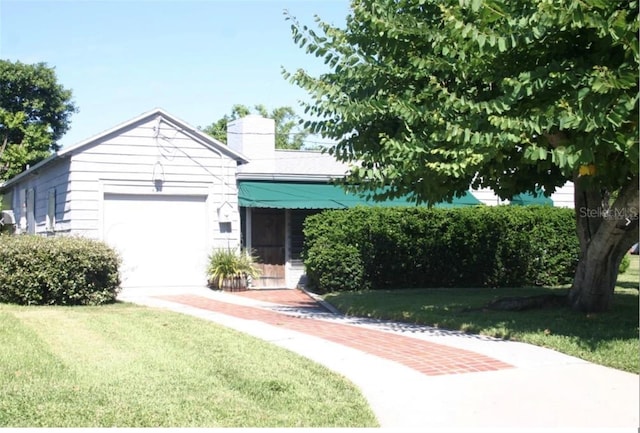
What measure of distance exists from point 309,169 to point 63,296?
866cm

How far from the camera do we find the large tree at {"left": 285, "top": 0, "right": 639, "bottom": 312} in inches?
312

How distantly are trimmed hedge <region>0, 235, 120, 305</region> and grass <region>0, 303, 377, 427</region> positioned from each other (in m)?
2.92

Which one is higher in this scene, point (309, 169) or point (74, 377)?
point (309, 169)

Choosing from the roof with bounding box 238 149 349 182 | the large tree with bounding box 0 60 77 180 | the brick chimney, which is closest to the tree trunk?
the roof with bounding box 238 149 349 182

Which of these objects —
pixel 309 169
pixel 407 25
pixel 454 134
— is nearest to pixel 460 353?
pixel 454 134

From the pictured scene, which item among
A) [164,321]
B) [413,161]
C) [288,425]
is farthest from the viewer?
[164,321]

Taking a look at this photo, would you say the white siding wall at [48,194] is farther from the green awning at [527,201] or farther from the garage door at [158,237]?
the green awning at [527,201]

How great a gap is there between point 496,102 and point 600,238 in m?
3.48

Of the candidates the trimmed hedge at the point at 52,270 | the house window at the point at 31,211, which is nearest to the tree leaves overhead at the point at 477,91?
the trimmed hedge at the point at 52,270

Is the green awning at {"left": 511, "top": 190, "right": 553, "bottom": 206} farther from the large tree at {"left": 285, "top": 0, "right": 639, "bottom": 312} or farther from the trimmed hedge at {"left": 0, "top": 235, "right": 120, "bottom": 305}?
the trimmed hedge at {"left": 0, "top": 235, "right": 120, "bottom": 305}

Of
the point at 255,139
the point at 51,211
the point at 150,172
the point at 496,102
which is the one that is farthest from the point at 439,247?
the point at 51,211

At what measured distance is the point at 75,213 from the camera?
52.6 feet

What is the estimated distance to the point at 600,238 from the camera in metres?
10.7

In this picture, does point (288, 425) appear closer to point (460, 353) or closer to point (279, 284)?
point (460, 353)
